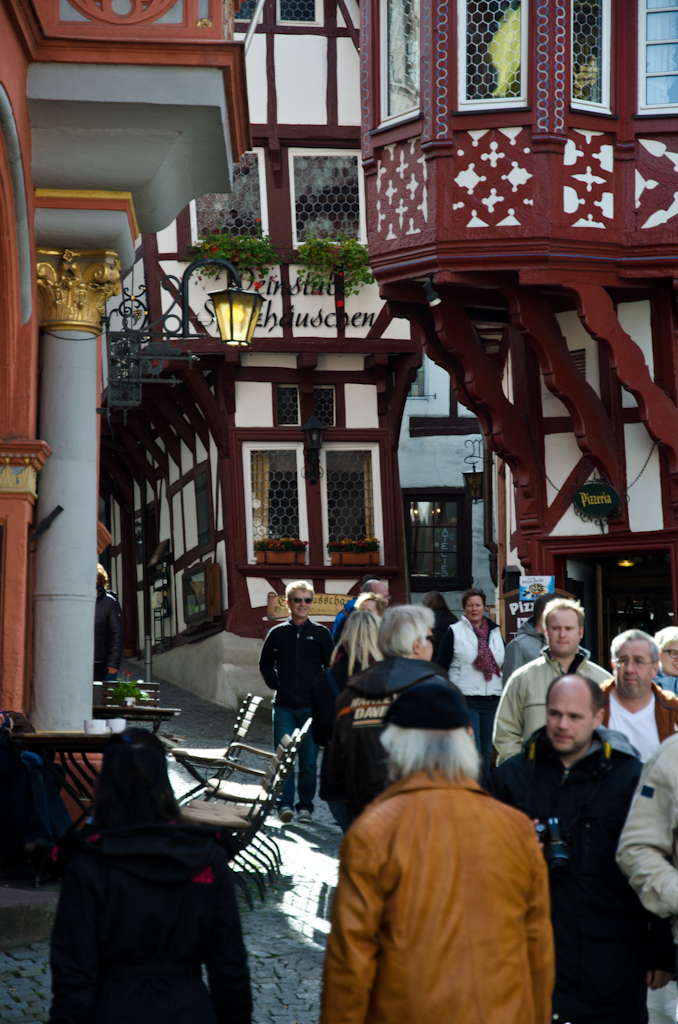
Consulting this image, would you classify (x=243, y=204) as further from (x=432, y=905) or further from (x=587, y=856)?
(x=432, y=905)

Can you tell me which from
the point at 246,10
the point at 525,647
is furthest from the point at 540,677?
the point at 246,10

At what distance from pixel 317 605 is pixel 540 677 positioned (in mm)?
13862

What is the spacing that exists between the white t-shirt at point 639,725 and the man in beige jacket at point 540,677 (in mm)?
492

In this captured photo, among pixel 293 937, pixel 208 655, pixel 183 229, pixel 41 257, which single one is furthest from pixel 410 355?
pixel 293 937

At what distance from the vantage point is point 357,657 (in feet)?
22.9

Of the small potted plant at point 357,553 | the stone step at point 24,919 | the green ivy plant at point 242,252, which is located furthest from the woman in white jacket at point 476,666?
the green ivy plant at point 242,252

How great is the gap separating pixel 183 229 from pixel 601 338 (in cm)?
775

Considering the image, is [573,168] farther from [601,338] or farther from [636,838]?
[636,838]

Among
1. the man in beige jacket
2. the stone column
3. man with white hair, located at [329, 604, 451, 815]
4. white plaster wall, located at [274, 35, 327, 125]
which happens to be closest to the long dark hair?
man with white hair, located at [329, 604, 451, 815]

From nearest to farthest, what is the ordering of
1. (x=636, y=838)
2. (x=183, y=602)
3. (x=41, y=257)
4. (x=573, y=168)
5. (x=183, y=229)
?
(x=636, y=838), (x=41, y=257), (x=573, y=168), (x=183, y=229), (x=183, y=602)

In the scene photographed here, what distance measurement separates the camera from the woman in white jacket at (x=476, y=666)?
1102 cm

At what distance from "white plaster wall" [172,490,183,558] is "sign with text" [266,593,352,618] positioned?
3.94m

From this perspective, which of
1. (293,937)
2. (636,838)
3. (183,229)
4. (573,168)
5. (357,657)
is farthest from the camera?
(183,229)

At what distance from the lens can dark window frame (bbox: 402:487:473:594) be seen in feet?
87.2
